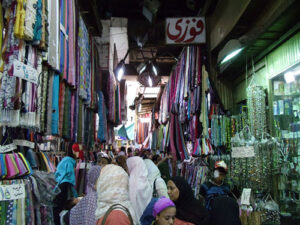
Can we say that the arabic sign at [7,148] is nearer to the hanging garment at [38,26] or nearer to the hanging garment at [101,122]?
the hanging garment at [38,26]

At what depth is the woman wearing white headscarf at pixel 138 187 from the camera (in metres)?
3.33

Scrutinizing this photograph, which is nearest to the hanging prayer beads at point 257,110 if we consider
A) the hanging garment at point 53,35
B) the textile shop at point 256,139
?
the textile shop at point 256,139

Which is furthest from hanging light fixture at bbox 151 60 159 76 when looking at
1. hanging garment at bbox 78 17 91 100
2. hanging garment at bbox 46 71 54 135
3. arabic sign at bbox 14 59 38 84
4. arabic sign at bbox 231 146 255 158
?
arabic sign at bbox 14 59 38 84

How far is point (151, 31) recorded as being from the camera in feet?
25.7

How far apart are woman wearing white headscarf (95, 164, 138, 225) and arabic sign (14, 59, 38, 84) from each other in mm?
913

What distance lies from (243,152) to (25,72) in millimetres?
2745

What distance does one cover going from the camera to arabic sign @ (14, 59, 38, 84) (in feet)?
6.77

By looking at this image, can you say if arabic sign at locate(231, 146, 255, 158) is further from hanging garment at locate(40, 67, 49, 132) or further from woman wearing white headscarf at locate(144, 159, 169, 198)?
hanging garment at locate(40, 67, 49, 132)

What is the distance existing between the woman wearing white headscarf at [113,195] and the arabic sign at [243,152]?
1955mm

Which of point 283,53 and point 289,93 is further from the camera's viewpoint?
point 283,53

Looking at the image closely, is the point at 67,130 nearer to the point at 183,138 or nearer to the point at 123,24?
the point at 183,138

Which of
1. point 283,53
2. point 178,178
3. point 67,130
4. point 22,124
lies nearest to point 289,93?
point 283,53

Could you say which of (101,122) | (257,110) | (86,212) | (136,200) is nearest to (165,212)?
(86,212)

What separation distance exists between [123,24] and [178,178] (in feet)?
14.3
